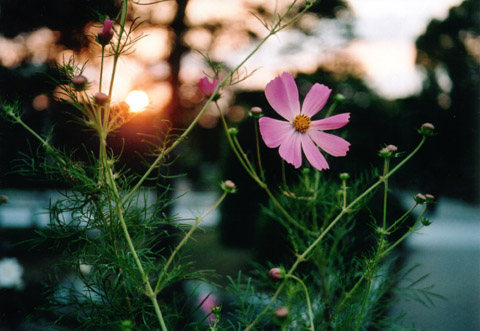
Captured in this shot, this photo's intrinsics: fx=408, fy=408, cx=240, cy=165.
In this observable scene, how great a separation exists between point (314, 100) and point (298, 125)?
34 millimetres

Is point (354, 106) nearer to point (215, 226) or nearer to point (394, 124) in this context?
point (394, 124)

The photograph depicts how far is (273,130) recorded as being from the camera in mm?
422

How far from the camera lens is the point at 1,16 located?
4.51 ft

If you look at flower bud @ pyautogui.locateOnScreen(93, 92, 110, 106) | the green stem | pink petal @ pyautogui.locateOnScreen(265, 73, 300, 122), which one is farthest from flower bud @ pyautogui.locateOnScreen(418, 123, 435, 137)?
flower bud @ pyautogui.locateOnScreen(93, 92, 110, 106)

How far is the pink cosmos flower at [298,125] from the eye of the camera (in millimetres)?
410

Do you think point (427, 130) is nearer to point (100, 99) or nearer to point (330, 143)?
point (330, 143)

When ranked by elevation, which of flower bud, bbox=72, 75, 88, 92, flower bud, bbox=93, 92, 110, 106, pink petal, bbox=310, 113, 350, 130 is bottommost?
flower bud, bbox=93, 92, 110, 106

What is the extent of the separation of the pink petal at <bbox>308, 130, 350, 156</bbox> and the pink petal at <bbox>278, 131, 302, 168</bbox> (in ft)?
0.06

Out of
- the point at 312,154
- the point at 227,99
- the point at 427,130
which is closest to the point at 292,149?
the point at 312,154

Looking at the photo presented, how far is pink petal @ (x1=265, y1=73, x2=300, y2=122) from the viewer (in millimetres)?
415

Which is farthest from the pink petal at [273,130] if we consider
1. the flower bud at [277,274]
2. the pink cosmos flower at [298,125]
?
the flower bud at [277,274]

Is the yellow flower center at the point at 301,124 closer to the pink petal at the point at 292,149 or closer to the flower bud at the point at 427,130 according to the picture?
the pink petal at the point at 292,149

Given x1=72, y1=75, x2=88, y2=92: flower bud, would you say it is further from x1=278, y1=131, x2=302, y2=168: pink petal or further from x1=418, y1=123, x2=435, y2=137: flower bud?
x1=418, y1=123, x2=435, y2=137: flower bud

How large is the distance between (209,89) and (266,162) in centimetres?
133
